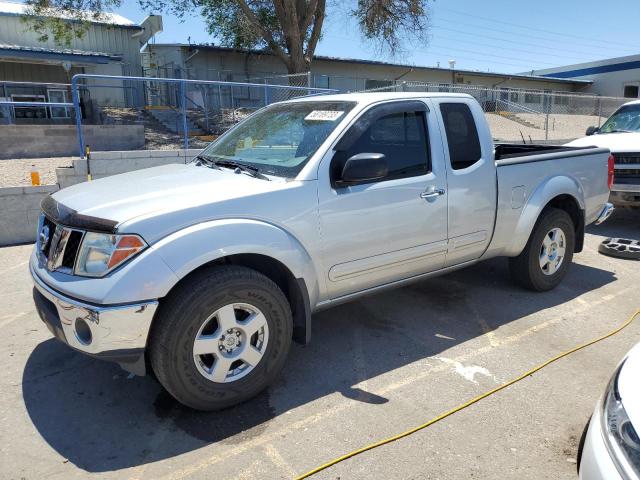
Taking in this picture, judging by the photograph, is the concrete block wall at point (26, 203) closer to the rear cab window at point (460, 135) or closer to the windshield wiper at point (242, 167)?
the windshield wiper at point (242, 167)

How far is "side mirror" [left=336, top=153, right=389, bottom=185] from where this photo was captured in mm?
3330

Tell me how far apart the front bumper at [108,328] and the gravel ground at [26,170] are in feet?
23.2

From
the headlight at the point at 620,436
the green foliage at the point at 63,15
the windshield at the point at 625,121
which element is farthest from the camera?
the green foliage at the point at 63,15

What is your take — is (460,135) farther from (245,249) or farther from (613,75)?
(613,75)

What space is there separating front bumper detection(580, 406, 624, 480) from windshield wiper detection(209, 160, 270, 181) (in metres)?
2.26

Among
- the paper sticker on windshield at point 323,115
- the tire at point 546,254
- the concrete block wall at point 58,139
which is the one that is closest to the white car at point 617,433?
the paper sticker on windshield at point 323,115

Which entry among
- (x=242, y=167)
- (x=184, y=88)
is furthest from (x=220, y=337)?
(x=184, y=88)

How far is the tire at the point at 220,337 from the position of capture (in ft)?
9.23

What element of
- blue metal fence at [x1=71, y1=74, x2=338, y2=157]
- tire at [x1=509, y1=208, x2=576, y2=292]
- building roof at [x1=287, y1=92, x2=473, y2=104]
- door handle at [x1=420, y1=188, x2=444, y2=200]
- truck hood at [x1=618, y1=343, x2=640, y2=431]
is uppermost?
blue metal fence at [x1=71, y1=74, x2=338, y2=157]

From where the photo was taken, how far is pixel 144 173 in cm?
391

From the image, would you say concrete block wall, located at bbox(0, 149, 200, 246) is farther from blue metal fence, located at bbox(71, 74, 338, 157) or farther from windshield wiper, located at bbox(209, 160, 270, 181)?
windshield wiper, located at bbox(209, 160, 270, 181)

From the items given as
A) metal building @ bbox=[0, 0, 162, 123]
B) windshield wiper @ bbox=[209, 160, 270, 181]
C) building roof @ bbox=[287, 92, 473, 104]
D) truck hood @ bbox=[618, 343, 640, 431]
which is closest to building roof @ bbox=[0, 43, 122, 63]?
metal building @ bbox=[0, 0, 162, 123]

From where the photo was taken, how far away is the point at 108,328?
266 cm

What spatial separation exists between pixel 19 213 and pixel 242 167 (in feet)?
A: 17.3
